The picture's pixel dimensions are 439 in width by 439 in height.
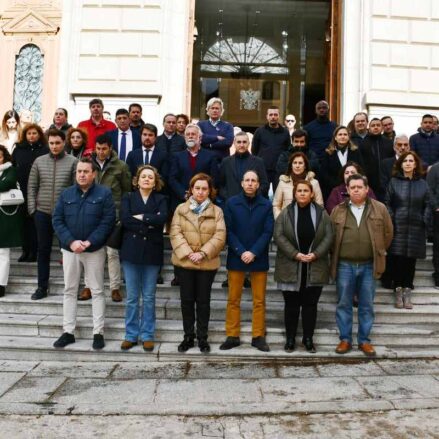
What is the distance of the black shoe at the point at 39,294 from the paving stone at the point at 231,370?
233cm

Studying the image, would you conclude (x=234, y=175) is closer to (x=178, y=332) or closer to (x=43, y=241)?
(x=178, y=332)

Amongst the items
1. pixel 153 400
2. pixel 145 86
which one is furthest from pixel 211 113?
pixel 153 400

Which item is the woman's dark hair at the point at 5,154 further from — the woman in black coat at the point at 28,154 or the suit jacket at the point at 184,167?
the suit jacket at the point at 184,167

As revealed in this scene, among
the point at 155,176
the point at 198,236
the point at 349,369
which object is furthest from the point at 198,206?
the point at 349,369

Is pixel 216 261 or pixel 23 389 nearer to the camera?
pixel 23 389

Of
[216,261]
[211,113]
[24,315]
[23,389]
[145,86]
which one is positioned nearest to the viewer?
[23,389]

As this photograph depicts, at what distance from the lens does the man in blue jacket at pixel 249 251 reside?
Result: 5754 millimetres

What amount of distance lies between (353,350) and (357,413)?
1682mm

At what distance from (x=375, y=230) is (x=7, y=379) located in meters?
4.11

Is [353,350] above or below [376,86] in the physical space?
below

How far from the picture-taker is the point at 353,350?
5.81 meters

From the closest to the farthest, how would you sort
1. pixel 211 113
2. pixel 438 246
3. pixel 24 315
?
1. pixel 24 315
2. pixel 438 246
3. pixel 211 113

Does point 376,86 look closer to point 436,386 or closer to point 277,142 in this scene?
point 277,142

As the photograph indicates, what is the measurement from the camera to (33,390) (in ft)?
15.4
